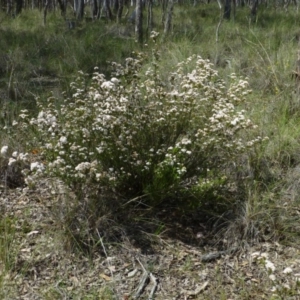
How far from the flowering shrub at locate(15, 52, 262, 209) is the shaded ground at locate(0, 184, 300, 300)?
0.33 metres

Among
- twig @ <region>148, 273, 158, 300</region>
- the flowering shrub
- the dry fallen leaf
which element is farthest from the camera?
the flowering shrub

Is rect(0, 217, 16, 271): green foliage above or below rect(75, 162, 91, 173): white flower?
below

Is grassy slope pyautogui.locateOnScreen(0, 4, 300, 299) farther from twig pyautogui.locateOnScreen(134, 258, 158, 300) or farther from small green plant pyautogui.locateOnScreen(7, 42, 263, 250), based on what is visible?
small green plant pyautogui.locateOnScreen(7, 42, 263, 250)

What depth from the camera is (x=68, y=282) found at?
2.59 metres

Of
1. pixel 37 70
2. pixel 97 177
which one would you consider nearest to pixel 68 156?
pixel 97 177

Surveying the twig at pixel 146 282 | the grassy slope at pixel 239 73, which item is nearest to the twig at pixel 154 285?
the twig at pixel 146 282

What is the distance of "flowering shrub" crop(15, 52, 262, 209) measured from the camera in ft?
9.37

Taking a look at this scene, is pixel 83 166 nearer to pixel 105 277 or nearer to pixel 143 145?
pixel 143 145

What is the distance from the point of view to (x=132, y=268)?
8.93 ft

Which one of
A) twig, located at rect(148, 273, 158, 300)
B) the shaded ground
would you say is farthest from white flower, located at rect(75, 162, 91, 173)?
twig, located at rect(148, 273, 158, 300)

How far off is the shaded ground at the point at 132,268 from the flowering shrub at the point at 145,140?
0.33 m

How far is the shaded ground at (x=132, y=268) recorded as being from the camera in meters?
2.51

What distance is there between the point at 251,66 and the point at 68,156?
130 inches

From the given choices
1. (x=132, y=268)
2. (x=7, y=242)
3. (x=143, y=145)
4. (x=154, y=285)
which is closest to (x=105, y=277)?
(x=132, y=268)
